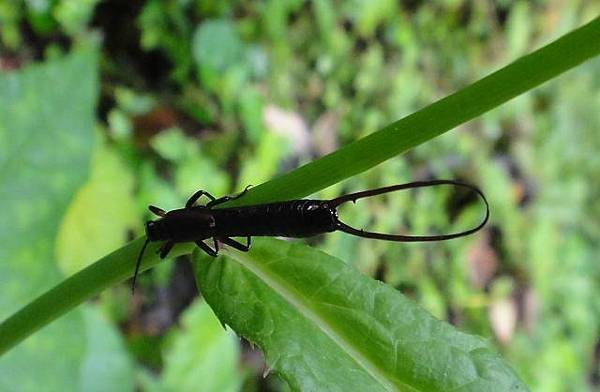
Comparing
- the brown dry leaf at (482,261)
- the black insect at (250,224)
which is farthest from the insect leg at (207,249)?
the brown dry leaf at (482,261)

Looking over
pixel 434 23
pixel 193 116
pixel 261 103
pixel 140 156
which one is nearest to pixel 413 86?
pixel 434 23

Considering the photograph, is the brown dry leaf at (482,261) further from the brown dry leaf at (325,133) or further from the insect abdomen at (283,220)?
the insect abdomen at (283,220)

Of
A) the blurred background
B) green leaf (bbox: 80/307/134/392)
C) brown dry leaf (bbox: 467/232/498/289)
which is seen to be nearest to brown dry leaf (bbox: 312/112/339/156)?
the blurred background

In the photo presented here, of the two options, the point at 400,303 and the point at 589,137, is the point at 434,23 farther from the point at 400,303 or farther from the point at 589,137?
the point at 400,303

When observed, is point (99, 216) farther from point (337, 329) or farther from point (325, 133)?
point (337, 329)

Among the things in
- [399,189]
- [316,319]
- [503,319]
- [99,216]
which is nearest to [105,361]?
[99,216]
